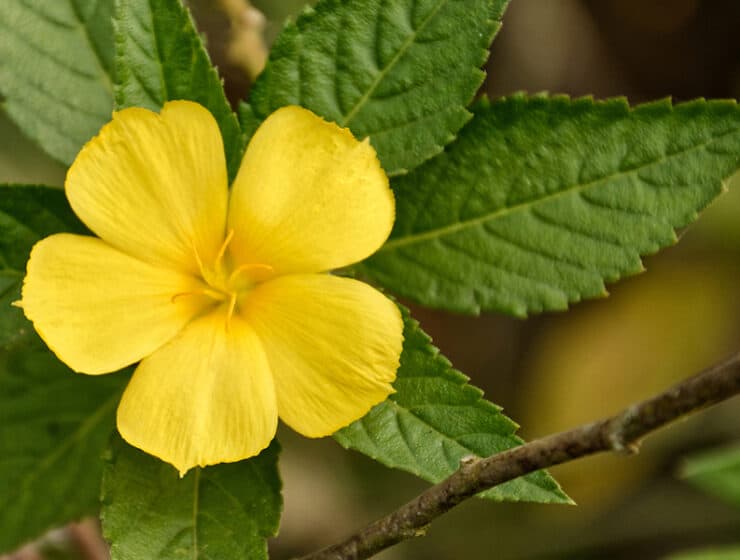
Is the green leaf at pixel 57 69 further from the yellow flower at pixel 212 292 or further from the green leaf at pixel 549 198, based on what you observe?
the green leaf at pixel 549 198

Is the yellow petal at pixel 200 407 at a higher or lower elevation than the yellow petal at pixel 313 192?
lower

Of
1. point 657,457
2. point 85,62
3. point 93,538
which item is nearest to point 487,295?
point 85,62

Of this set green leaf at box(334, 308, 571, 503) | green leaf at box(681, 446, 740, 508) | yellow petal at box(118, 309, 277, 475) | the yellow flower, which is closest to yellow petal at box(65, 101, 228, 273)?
the yellow flower

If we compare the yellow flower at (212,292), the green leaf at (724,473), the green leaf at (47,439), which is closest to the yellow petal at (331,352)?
the yellow flower at (212,292)

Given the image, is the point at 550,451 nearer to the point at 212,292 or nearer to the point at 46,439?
the point at 212,292

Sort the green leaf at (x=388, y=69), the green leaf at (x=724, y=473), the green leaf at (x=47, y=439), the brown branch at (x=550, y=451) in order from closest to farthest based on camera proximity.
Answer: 1. the brown branch at (x=550, y=451)
2. the green leaf at (x=388, y=69)
3. the green leaf at (x=47, y=439)
4. the green leaf at (x=724, y=473)

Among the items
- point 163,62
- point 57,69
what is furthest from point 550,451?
point 57,69

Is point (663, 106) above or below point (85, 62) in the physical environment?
above

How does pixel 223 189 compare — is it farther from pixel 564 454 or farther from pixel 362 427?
pixel 564 454
